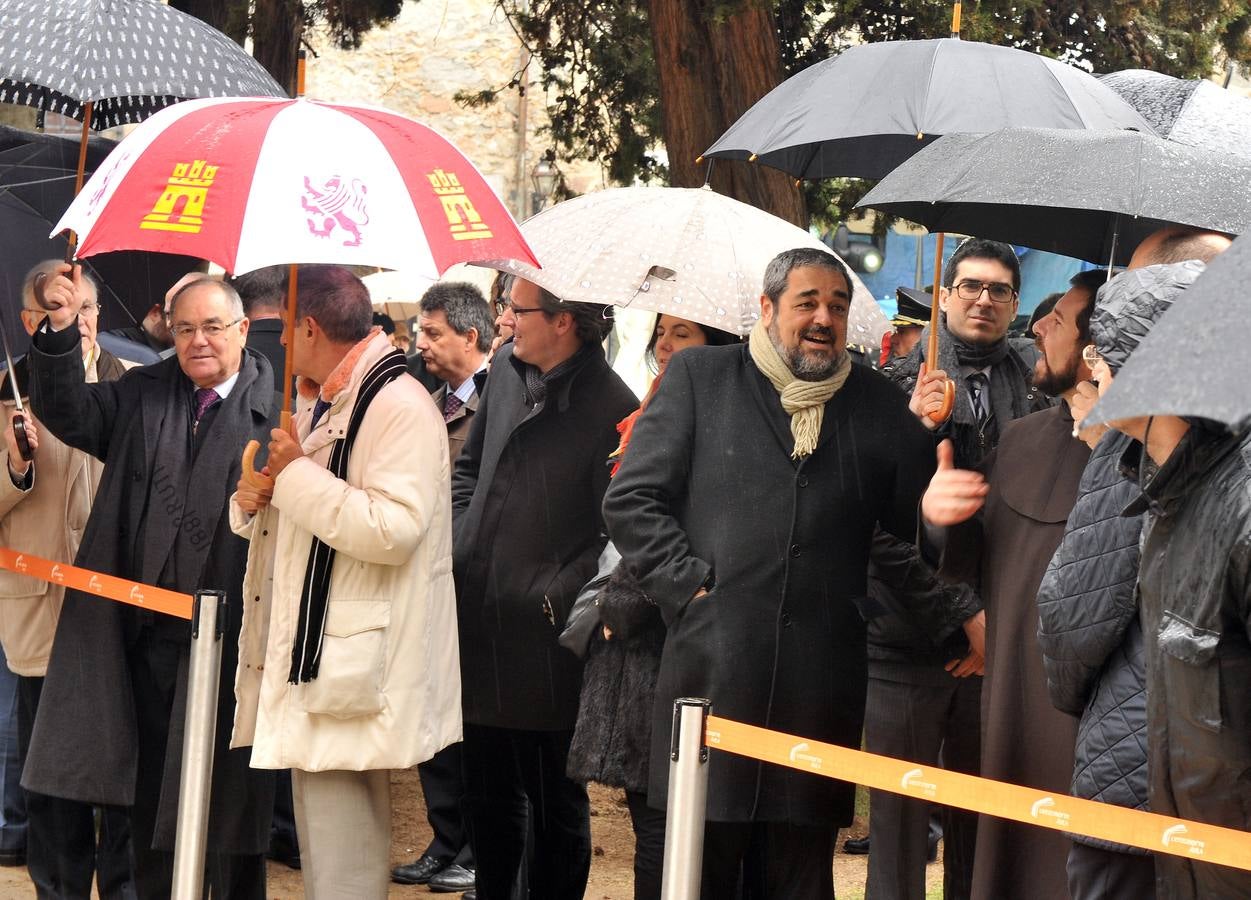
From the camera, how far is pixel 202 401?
5.27 metres

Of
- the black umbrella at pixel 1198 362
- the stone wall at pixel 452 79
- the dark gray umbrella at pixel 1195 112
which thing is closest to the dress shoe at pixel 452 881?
the dark gray umbrella at pixel 1195 112

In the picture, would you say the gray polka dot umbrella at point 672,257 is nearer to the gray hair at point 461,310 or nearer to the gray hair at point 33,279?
the gray hair at point 461,310

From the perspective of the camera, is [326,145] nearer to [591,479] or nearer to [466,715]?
[591,479]

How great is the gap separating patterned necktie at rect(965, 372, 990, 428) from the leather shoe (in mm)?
2832

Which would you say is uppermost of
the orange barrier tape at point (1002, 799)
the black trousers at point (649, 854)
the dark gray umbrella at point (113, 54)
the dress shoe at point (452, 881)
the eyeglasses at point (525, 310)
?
the dark gray umbrella at point (113, 54)

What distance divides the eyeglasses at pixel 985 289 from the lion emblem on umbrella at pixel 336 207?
8.40 feet

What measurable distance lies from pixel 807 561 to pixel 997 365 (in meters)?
1.58

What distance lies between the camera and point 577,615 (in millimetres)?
4910

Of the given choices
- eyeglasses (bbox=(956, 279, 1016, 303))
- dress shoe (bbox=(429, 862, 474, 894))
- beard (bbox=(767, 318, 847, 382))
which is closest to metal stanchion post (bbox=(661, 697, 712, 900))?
beard (bbox=(767, 318, 847, 382))

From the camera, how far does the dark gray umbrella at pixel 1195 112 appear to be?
15.8ft

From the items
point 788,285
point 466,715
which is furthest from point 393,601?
point 788,285

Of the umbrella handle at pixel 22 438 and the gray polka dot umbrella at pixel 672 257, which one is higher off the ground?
the gray polka dot umbrella at pixel 672 257

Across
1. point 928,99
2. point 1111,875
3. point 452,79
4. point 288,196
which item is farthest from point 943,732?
point 452,79

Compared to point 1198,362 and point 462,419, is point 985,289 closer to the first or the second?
point 462,419
